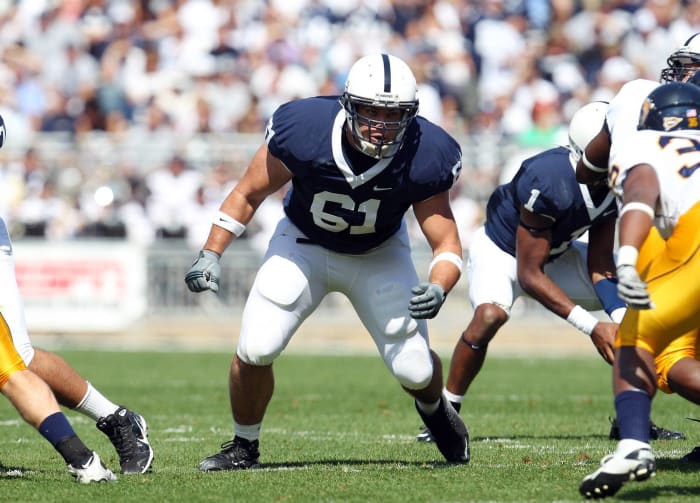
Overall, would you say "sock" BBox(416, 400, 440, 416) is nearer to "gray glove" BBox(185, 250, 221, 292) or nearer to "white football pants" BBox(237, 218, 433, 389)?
"white football pants" BBox(237, 218, 433, 389)

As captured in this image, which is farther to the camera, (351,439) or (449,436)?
(351,439)

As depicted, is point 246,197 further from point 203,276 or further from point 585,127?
point 585,127

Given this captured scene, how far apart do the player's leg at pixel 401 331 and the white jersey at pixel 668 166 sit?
130cm

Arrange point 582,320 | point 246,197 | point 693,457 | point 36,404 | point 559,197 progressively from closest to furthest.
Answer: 1. point 36,404
2. point 693,457
3. point 246,197
4. point 582,320
5. point 559,197

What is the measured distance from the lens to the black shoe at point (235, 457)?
5344 mm

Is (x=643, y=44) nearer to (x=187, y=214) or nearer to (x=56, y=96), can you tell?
(x=187, y=214)

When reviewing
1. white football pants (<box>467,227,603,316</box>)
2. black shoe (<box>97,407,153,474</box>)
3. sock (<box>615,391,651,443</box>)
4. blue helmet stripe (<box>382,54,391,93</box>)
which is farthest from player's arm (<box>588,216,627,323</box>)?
black shoe (<box>97,407,153,474</box>)

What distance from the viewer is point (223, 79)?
595 inches

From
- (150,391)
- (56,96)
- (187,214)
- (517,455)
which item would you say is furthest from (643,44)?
(517,455)

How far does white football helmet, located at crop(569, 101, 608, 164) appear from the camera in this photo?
6.10 meters

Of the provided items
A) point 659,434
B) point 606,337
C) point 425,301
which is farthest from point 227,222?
point 659,434

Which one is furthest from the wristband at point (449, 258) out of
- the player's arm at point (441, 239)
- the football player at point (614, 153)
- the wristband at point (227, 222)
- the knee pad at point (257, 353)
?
the wristband at point (227, 222)

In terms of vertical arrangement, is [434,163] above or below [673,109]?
below

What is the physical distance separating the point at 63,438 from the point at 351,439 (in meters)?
2.08
